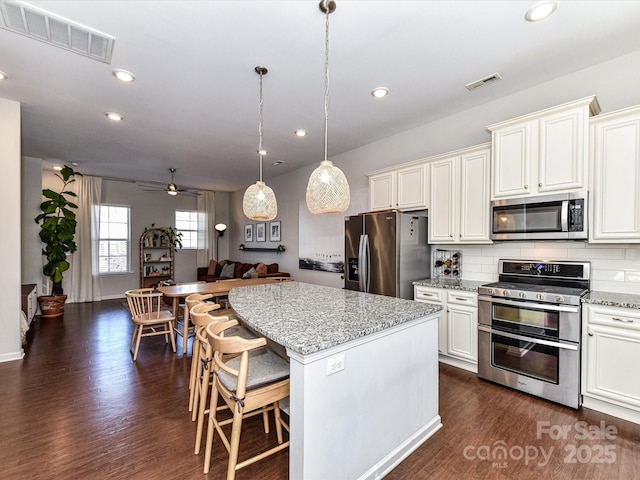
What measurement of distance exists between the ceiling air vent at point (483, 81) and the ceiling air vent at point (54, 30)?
3236 millimetres

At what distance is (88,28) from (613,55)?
169 inches

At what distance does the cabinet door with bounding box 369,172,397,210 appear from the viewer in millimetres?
4117

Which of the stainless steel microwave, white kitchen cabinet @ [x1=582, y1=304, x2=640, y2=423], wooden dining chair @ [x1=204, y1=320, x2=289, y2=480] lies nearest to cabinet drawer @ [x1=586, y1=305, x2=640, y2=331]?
white kitchen cabinet @ [x1=582, y1=304, x2=640, y2=423]

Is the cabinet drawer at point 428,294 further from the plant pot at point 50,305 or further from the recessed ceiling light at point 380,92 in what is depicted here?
the plant pot at point 50,305

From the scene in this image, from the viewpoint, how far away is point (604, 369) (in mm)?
2373

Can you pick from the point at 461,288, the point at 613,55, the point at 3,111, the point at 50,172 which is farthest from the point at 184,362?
the point at 50,172

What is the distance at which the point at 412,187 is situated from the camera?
3.90 m

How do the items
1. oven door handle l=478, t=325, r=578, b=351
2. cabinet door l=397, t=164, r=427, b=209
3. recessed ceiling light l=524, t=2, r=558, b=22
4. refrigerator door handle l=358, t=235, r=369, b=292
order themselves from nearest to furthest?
recessed ceiling light l=524, t=2, r=558, b=22
oven door handle l=478, t=325, r=578, b=351
cabinet door l=397, t=164, r=427, b=209
refrigerator door handle l=358, t=235, r=369, b=292

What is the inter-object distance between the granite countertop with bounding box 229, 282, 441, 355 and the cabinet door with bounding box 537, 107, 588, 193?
1693 millimetres

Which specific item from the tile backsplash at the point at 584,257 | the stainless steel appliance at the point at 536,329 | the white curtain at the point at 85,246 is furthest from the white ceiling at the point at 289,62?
the white curtain at the point at 85,246

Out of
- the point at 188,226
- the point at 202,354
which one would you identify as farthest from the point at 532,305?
the point at 188,226

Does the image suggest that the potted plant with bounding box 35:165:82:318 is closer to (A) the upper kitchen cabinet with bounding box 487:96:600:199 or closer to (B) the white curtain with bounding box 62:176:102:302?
(B) the white curtain with bounding box 62:176:102:302

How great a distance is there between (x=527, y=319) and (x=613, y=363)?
2.00 ft

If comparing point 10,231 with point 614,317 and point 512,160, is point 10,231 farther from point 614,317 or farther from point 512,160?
point 614,317
